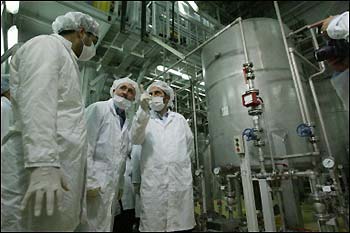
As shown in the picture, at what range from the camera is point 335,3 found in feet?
5.43

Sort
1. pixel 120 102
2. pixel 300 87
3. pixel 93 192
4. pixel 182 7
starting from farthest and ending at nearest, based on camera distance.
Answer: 1. pixel 182 7
2. pixel 120 102
3. pixel 300 87
4. pixel 93 192

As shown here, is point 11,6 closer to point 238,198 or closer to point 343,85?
point 343,85

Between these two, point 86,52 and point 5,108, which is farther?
point 86,52

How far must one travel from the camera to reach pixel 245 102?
4.21 ft

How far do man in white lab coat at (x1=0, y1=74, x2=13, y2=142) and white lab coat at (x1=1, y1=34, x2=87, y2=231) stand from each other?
0.07 ft

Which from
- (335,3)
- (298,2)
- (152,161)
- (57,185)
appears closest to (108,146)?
(152,161)

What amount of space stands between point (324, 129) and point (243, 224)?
2.50 feet

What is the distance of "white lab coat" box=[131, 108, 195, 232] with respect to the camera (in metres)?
1.12

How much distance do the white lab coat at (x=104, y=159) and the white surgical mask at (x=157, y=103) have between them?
0.24m

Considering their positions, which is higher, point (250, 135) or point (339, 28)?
point (339, 28)

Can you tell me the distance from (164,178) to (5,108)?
76cm

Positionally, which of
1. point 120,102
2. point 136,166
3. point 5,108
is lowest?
point 136,166

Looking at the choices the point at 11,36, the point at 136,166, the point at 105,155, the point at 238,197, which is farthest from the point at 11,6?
the point at 238,197

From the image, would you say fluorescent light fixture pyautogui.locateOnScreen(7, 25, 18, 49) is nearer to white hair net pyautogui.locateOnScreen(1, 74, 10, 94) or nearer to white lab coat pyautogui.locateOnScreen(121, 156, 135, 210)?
white hair net pyautogui.locateOnScreen(1, 74, 10, 94)
